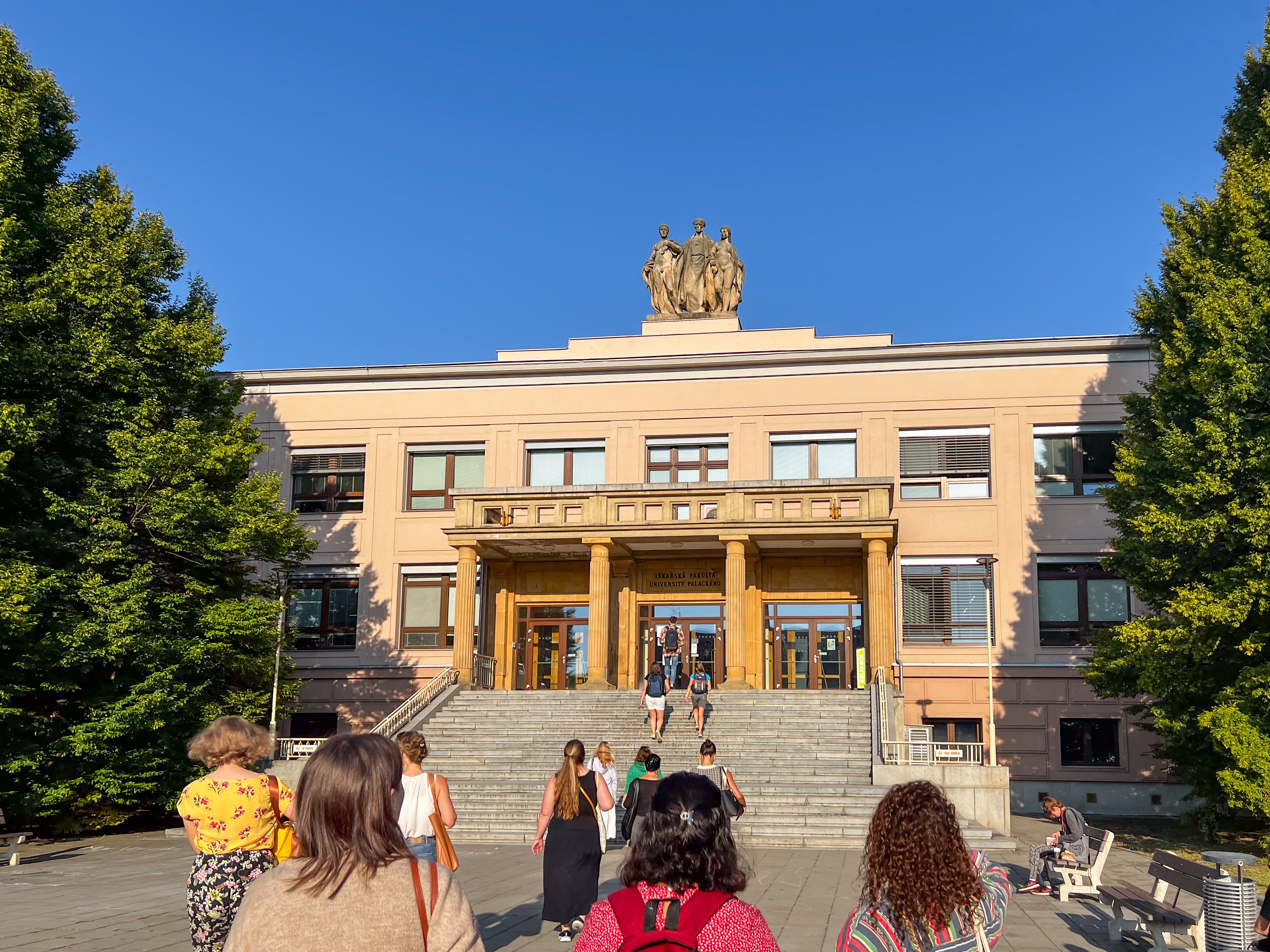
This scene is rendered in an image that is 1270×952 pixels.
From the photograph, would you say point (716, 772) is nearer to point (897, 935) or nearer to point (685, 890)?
point (897, 935)

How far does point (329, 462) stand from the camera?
122 feet

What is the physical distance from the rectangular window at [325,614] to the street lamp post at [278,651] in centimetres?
667

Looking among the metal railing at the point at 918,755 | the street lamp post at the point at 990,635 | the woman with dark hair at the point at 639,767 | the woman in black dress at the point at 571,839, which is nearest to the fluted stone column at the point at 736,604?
the street lamp post at the point at 990,635

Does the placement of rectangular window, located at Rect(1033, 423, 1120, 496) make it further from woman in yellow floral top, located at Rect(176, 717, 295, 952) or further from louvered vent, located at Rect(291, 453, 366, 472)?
woman in yellow floral top, located at Rect(176, 717, 295, 952)

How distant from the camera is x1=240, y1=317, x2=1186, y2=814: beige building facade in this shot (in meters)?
31.3

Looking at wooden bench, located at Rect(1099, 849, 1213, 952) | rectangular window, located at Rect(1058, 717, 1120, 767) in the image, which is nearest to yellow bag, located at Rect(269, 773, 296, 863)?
wooden bench, located at Rect(1099, 849, 1213, 952)

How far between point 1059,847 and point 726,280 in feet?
85.0

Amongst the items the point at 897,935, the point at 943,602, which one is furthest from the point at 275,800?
the point at 943,602

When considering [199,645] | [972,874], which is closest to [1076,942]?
[972,874]

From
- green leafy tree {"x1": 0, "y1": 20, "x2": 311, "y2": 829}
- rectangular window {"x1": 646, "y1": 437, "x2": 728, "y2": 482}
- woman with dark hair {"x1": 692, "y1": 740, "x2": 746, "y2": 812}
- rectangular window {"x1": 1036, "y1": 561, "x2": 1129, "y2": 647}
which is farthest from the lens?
rectangular window {"x1": 646, "y1": 437, "x2": 728, "y2": 482}

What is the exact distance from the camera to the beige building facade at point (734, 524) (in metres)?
Answer: 31.3

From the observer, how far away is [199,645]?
82.2 ft

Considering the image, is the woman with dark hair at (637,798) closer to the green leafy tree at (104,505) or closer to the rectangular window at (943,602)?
the green leafy tree at (104,505)

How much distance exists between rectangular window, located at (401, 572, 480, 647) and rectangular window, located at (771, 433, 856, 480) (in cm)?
1044
